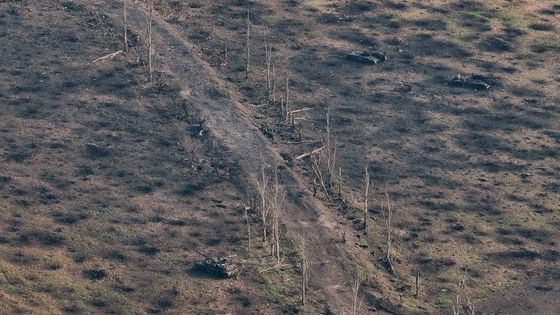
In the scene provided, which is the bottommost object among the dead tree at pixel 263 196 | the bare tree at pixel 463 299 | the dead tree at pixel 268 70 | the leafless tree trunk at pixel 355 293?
the bare tree at pixel 463 299

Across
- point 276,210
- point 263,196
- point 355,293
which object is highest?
point 263,196

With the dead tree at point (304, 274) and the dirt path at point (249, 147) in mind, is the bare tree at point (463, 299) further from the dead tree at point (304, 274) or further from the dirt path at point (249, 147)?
the dead tree at point (304, 274)

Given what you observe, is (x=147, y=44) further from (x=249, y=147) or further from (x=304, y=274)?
(x=304, y=274)

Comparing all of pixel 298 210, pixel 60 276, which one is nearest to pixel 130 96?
pixel 298 210

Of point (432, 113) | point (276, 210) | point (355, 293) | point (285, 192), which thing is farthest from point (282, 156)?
point (355, 293)

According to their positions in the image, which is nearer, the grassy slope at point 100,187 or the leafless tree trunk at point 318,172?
the grassy slope at point 100,187

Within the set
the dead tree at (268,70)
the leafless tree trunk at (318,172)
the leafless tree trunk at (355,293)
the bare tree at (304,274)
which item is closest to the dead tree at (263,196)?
the bare tree at (304,274)

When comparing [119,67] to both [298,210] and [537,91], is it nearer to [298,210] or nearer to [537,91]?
[298,210]

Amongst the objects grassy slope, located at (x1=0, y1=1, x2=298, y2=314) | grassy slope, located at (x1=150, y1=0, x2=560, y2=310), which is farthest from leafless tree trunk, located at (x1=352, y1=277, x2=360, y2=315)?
grassy slope, located at (x1=0, y1=1, x2=298, y2=314)
